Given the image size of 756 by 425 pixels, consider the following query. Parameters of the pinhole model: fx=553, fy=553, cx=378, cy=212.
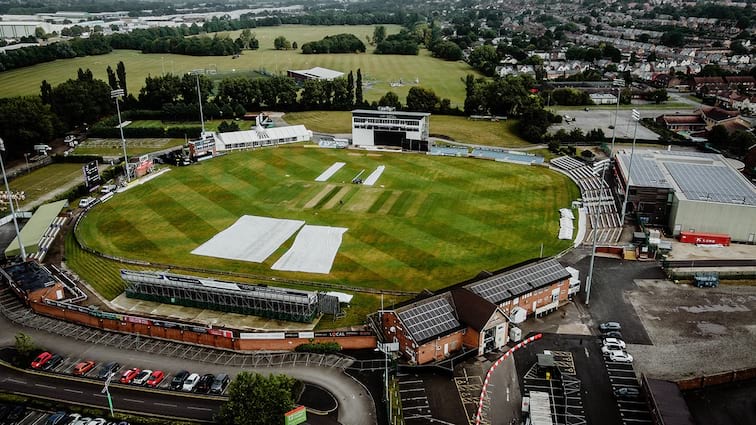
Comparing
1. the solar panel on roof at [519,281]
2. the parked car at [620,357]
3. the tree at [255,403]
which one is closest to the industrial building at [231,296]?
the tree at [255,403]

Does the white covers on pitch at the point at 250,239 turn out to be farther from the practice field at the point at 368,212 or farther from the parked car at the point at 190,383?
the parked car at the point at 190,383

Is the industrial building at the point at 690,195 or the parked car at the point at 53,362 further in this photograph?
the industrial building at the point at 690,195

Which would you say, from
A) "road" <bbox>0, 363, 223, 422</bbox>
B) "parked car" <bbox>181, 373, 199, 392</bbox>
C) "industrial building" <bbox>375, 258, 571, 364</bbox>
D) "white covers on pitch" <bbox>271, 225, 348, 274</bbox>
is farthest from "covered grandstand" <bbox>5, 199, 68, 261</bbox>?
"industrial building" <bbox>375, 258, 571, 364</bbox>

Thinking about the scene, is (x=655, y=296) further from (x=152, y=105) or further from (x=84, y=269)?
(x=152, y=105)

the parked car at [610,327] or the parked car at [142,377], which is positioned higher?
the parked car at [610,327]

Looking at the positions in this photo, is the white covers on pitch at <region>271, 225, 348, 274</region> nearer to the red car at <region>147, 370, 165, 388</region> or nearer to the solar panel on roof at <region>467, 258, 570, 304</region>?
the solar panel on roof at <region>467, 258, 570, 304</region>
